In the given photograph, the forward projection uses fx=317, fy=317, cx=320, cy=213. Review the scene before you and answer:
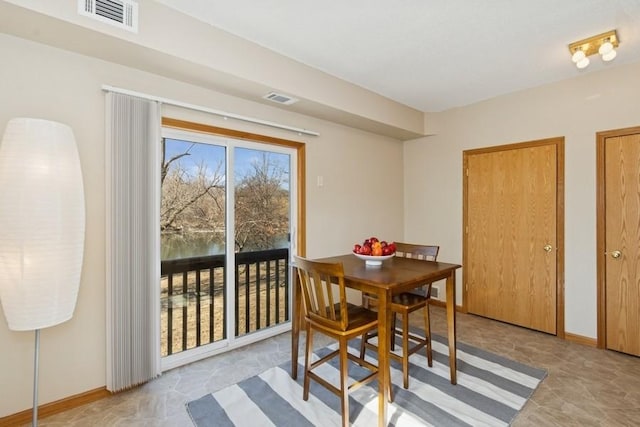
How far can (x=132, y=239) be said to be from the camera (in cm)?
223

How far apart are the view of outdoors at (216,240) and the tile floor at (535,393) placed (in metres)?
0.31

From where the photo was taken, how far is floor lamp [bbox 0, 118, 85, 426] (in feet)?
A: 5.16

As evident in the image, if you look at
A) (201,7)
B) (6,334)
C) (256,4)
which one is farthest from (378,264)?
(6,334)

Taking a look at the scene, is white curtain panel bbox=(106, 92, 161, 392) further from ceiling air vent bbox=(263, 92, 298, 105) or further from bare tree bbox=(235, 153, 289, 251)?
ceiling air vent bbox=(263, 92, 298, 105)

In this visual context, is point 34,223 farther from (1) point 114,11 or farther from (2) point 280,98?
(2) point 280,98

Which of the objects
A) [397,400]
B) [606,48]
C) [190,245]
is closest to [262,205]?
[190,245]

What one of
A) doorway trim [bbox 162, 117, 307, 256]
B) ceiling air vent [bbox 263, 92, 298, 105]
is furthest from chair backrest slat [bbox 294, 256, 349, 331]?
ceiling air vent [bbox 263, 92, 298, 105]

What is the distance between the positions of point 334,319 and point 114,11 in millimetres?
2227

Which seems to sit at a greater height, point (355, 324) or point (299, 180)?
point (299, 180)

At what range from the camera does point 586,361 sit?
2686 mm

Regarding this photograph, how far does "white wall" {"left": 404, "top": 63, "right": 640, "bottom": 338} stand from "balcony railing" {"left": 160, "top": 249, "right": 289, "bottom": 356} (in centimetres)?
Result: 229

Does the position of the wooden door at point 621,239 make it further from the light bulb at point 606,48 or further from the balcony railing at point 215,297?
the balcony railing at point 215,297

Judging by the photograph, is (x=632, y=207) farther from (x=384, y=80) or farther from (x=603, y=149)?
(x=384, y=80)

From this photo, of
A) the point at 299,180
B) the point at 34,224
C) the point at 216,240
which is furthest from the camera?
the point at 299,180
